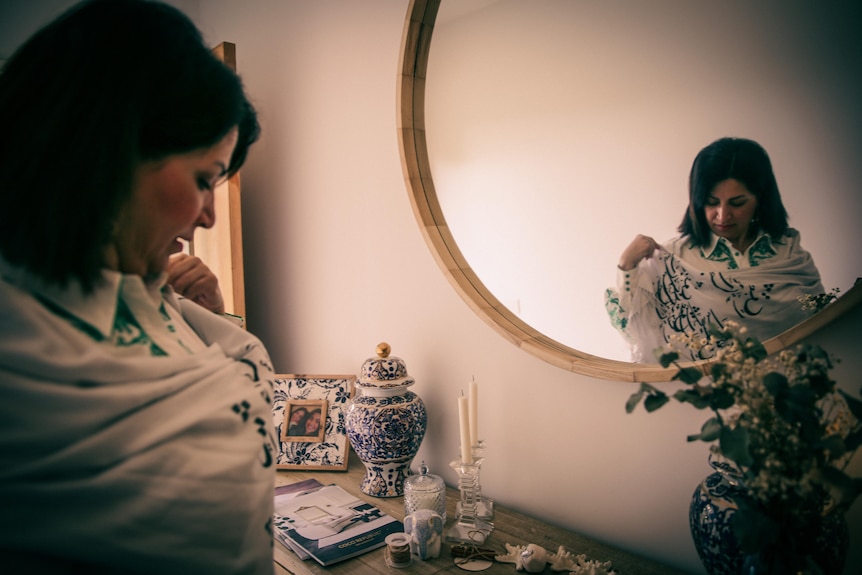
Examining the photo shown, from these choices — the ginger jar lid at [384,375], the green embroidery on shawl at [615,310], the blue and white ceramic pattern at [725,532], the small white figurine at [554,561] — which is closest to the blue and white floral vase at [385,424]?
the ginger jar lid at [384,375]

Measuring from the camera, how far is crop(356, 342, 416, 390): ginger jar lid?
1246 millimetres

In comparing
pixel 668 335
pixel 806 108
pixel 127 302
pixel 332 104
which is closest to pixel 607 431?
pixel 668 335

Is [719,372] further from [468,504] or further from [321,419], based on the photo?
[321,419]

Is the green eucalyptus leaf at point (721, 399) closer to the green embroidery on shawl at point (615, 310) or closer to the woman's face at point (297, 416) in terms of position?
the green embroidery on shawl at point (615, 310)

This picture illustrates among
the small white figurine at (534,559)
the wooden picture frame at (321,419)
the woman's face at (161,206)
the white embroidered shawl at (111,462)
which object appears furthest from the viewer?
the wooden picture frame at (321,419)

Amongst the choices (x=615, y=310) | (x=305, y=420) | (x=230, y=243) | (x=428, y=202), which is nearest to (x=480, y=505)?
(x=615, y=310)

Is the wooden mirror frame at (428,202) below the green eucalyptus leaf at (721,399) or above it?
above

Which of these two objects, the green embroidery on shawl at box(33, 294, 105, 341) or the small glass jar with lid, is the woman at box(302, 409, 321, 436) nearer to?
the small glass jar with lid

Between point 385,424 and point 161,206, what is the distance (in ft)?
2.44

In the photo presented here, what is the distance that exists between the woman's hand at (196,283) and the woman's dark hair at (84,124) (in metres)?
0.54

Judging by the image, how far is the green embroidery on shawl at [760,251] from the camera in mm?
836

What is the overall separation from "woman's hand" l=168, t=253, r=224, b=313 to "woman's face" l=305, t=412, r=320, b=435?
0.47 m

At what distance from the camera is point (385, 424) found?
48.3 inches

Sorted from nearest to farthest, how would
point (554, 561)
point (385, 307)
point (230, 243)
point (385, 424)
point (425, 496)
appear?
point (554, 561) → point (425, 496) → point (385, 424) → point (385, 307) → point (230, 243)
